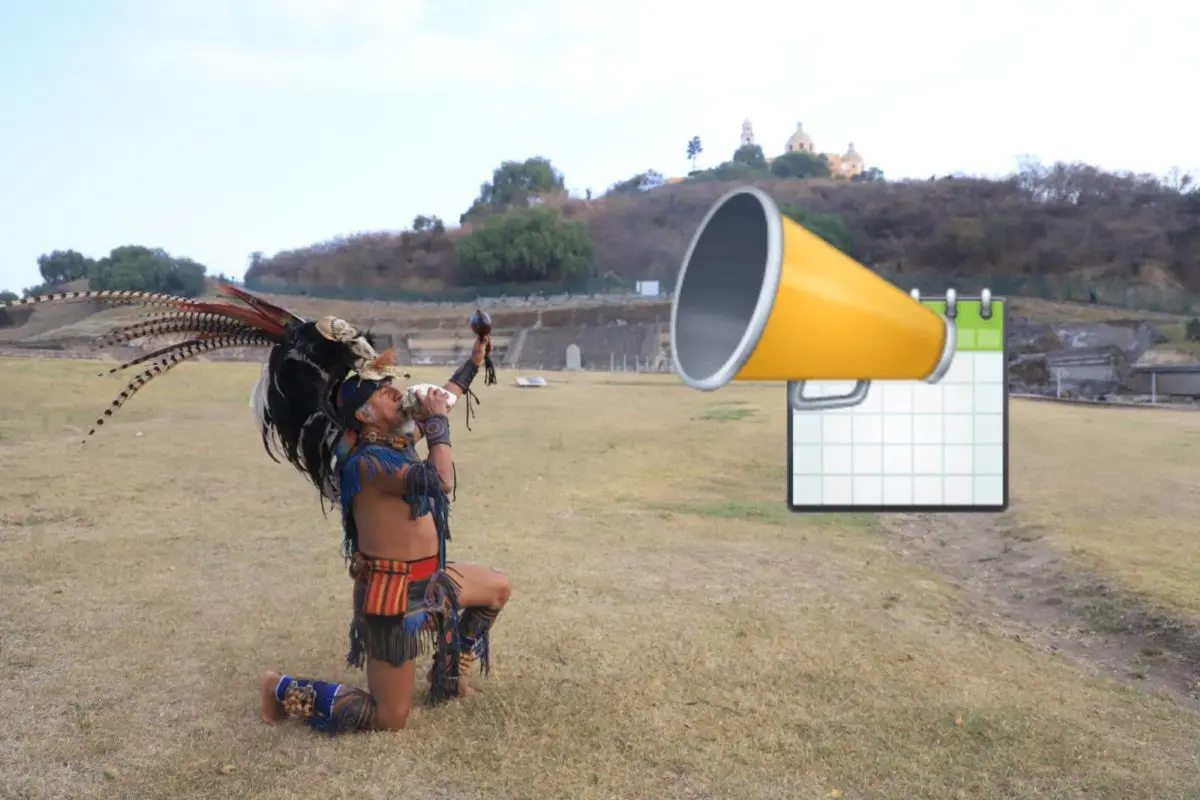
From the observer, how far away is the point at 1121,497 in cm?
964

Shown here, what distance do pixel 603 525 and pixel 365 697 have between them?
476 cm

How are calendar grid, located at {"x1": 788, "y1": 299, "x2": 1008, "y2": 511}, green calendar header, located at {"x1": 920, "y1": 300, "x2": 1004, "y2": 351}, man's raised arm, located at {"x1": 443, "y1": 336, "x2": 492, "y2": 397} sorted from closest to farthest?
1. green calendar header, located at {"x1": 920, "y1": 300, "x2": 1004, "y2": 351}
2. calendar grid, located at {"x1": 788, "y1": 299, "x2": 1008, "y2": 511}
3. man's raised arm, located at {"x1": 443, "y1": 336, "x2": 492, "y2": 397}

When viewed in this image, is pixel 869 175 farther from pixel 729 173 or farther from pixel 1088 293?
pixel 1088 293

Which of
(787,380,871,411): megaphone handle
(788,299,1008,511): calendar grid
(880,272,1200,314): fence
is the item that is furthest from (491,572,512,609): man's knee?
(880,272,1200,314): fence

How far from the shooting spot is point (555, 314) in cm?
4747

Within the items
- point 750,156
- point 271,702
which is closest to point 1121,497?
point 271,702

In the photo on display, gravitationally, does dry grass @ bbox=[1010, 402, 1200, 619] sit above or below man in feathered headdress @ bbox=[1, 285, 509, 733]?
below

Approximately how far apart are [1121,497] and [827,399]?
26.6 ft

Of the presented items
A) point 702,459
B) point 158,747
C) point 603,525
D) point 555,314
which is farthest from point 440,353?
point 158,747

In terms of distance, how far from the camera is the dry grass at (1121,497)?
702 centimetres

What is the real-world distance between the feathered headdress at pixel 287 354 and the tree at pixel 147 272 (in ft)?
147

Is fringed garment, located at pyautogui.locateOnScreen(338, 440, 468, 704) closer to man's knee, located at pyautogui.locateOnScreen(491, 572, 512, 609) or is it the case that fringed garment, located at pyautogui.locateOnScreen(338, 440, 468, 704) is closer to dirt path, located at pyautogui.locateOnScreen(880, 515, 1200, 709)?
man's knee, located at pyautogui.locateOnScreen(491, 572, 512, 609)

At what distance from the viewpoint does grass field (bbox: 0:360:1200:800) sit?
3684 millimetres

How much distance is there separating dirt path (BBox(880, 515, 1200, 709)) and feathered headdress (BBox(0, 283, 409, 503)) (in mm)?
4540
